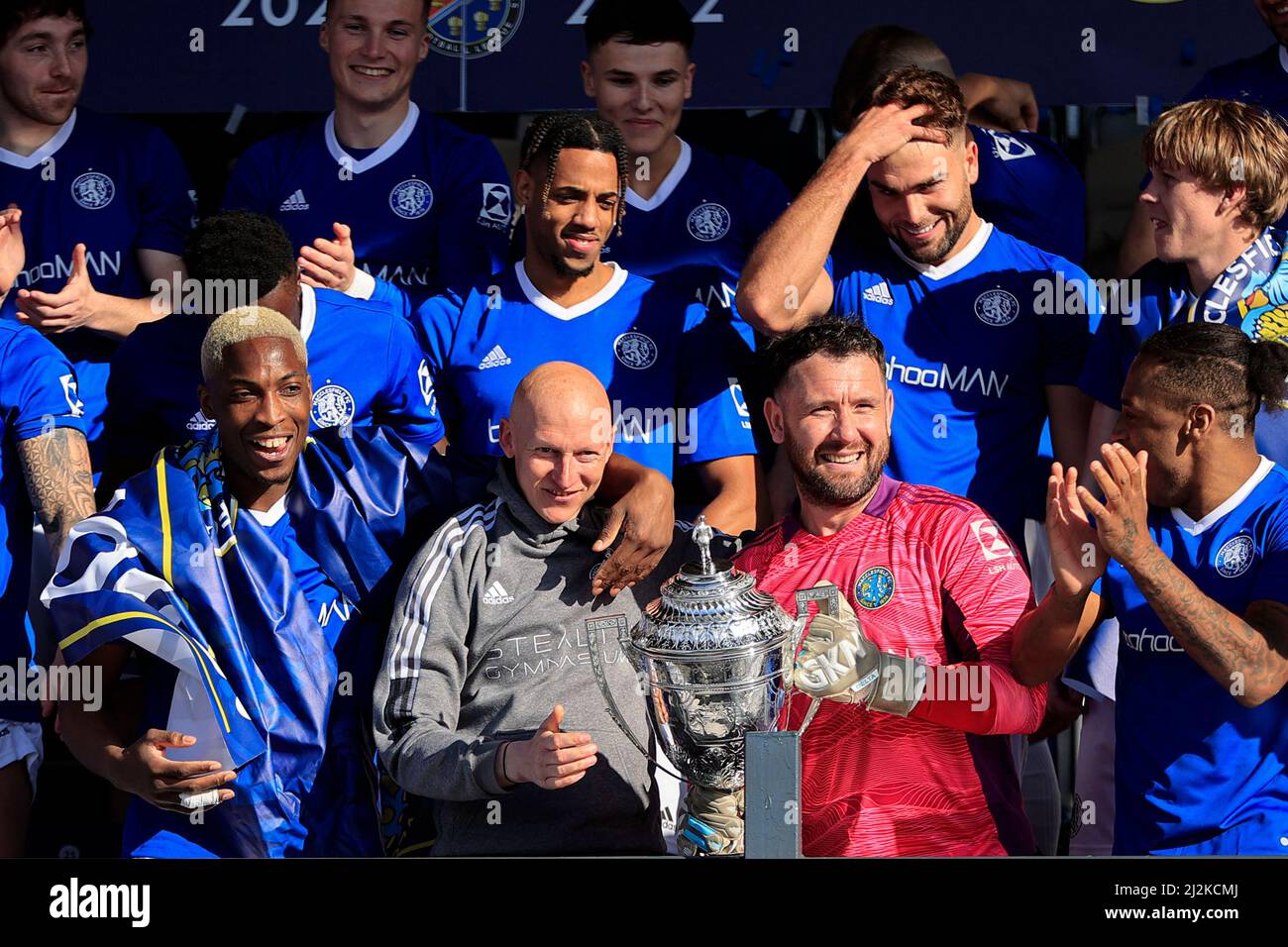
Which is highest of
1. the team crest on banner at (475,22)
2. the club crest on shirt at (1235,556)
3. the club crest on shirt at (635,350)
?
the team crest on banner at (475,22)

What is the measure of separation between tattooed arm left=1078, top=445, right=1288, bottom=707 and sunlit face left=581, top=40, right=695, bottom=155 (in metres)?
1.60

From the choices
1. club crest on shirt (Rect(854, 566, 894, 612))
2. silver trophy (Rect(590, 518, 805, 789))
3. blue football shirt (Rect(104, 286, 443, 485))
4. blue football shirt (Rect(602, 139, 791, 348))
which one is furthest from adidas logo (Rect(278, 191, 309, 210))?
club crest on shirt (Rect(854, 566, 894, 612))

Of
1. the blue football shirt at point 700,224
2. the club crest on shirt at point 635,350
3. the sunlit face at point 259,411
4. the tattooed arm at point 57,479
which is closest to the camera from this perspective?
the sunlit face at point 259,411

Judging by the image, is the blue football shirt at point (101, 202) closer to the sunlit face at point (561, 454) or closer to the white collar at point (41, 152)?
the white collar at point (41, 152)

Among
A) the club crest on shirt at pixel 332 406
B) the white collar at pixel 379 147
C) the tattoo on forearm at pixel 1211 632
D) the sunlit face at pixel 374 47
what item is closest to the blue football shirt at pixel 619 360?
the club crest on shirt at pixel 332 406

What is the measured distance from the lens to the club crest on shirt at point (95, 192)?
4.48 m

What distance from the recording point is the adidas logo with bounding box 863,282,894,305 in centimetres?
410

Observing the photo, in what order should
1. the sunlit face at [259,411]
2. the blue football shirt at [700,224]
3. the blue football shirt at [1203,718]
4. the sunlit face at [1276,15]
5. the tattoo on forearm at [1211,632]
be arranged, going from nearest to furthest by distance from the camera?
the tattoo on forearm at [1211,632], the blue football shirt at [1203,718], the sunlit face at [259,411], the sunlit face at [1276,15], the blue football shirt at [700,224]

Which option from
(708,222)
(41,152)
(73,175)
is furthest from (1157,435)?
(41,152)

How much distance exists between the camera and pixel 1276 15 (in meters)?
4.26

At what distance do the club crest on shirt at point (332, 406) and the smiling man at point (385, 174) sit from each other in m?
0.41

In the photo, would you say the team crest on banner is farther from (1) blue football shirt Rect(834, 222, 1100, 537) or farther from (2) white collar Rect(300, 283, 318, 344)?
(1) blue football shirt Rect(834, 222, 1100, 537)

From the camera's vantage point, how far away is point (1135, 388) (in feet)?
11.9
